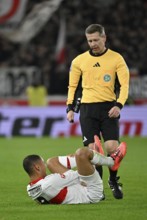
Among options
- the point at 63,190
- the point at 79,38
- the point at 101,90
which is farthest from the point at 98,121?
the point at 79,38

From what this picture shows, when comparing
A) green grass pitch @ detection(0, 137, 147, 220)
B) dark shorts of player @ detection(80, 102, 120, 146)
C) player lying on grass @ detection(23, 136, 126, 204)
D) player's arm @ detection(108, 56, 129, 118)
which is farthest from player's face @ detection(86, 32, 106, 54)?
green grass pitch @ detection(0, 137, 147, 220)

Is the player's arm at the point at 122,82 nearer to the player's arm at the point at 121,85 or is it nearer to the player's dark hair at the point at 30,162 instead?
the player's arm at the point at 121,85

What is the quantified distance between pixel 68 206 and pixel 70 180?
1.01 feet

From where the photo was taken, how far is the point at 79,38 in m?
28.8

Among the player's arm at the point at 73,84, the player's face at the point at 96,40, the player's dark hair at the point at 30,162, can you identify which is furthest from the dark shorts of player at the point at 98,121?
the player's dark hair at the point at 30,162

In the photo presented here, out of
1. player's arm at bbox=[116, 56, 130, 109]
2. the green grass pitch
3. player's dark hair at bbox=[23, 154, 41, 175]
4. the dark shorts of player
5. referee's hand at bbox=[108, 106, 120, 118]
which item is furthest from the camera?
the dark shorts of player

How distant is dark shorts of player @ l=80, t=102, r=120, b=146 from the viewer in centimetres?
1044

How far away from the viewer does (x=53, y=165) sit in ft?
32.0

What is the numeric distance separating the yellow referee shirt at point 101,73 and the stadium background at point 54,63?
5772mm

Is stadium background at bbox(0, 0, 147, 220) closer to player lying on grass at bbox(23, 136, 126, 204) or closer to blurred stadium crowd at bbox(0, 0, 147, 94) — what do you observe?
blurred stadium crowd at bbox(0, 0, 147, 94)

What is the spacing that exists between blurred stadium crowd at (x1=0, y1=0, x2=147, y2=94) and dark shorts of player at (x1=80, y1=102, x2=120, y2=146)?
16.8 m

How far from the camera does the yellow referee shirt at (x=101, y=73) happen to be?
10.4 metres

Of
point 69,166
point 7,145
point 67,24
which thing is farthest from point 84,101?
point 67,24

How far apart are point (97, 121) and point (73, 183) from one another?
134 cm
